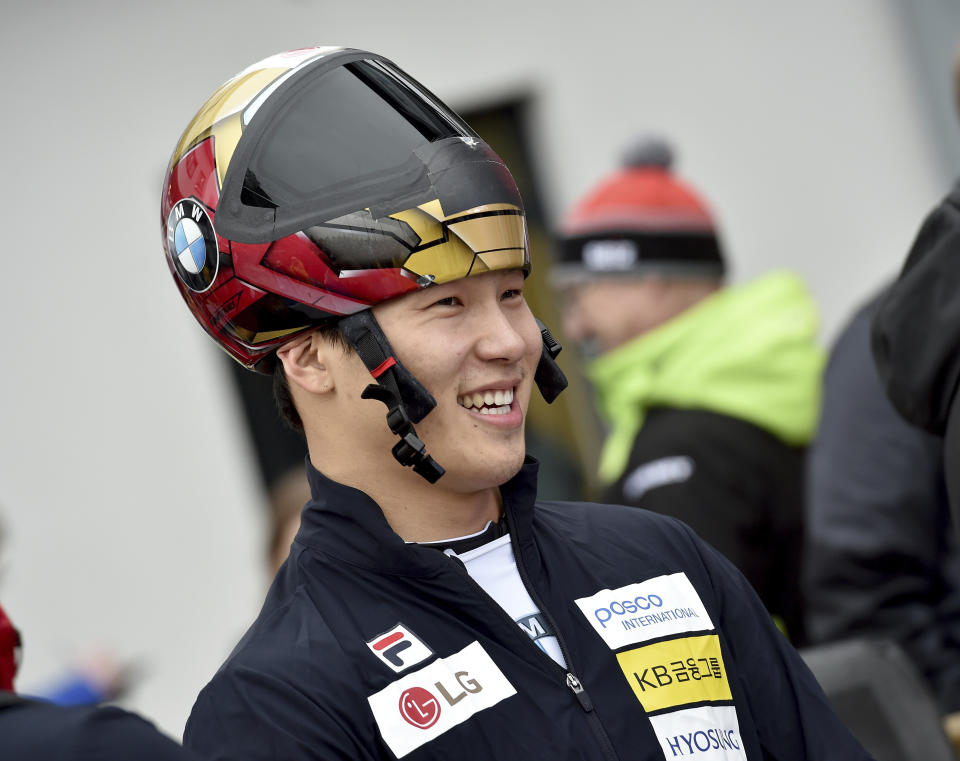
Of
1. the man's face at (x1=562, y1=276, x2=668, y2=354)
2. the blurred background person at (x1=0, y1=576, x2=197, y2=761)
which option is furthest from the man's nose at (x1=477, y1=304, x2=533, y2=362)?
the man's face at (x1=562, y1=276, x2=668, y2=354)

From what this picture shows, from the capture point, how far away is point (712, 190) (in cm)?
670

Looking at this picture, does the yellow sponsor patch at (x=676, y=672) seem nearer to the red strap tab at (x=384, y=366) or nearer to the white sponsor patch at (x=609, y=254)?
the red strap tab at (x=384, y=366)

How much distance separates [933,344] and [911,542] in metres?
1.07

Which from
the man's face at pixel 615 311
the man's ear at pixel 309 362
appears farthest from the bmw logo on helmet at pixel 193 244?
the man's face at pixel 615 311

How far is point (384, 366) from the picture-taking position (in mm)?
2018

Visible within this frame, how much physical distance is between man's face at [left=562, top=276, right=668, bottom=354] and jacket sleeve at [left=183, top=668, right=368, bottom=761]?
105 inches

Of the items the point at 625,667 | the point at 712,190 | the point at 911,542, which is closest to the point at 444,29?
the point at 712,190

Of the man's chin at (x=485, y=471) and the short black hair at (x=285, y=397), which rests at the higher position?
the short black hair at (x=285, y=397)

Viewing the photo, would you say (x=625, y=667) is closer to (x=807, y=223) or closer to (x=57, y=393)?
(x=57, y=393)

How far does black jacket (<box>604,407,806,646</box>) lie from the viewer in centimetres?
358

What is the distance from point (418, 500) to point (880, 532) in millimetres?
1682

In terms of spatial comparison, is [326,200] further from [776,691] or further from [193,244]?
[776,691]

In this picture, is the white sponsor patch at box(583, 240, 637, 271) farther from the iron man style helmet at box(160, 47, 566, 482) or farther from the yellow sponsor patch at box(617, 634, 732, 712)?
the yellow sponsor patch at box(617, 634, 732, 712)

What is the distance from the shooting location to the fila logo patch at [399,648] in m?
1.92
